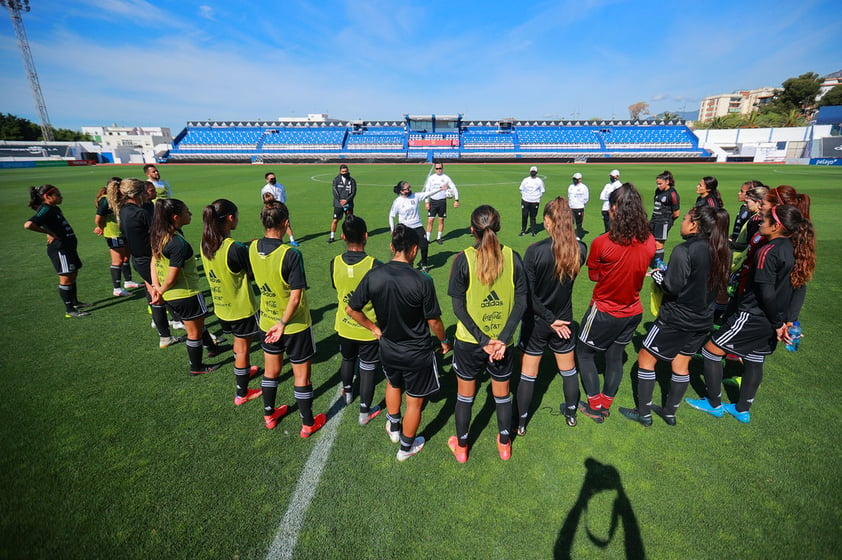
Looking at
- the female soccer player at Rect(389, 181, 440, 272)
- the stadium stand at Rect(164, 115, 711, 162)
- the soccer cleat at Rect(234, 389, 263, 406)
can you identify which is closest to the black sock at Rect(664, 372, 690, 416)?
the soccer cleat at Rect(234, 389, 263, 406)

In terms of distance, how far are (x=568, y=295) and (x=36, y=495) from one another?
4.97m

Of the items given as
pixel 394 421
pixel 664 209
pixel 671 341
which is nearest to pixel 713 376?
pixel 671 341

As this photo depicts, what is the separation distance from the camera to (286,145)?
2093 inches

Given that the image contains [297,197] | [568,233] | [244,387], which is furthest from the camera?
[297,197]

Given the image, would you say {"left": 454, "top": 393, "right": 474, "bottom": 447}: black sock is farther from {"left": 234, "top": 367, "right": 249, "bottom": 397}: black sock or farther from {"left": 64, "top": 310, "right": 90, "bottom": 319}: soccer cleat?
{"left": 64, "top": 310, "right": 90, "bottom": 319}: soccer cleat

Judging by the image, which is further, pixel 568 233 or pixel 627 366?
pixel 627 366

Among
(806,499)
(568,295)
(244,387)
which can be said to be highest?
(568,295)

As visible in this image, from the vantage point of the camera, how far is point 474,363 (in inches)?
122

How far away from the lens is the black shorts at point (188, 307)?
4.36 m

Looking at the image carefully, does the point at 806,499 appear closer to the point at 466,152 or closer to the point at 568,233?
the point at 568,233

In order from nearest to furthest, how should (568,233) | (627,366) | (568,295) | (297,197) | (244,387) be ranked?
1. (568,233)
2. (568,295)
3. (244,387)
4. (627,366)
5. (297,197)

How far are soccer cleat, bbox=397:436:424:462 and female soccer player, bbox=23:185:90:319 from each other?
6.59 metres

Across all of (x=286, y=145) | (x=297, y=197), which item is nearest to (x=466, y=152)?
(x=286, y=145)

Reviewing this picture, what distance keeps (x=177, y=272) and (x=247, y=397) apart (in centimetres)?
168
